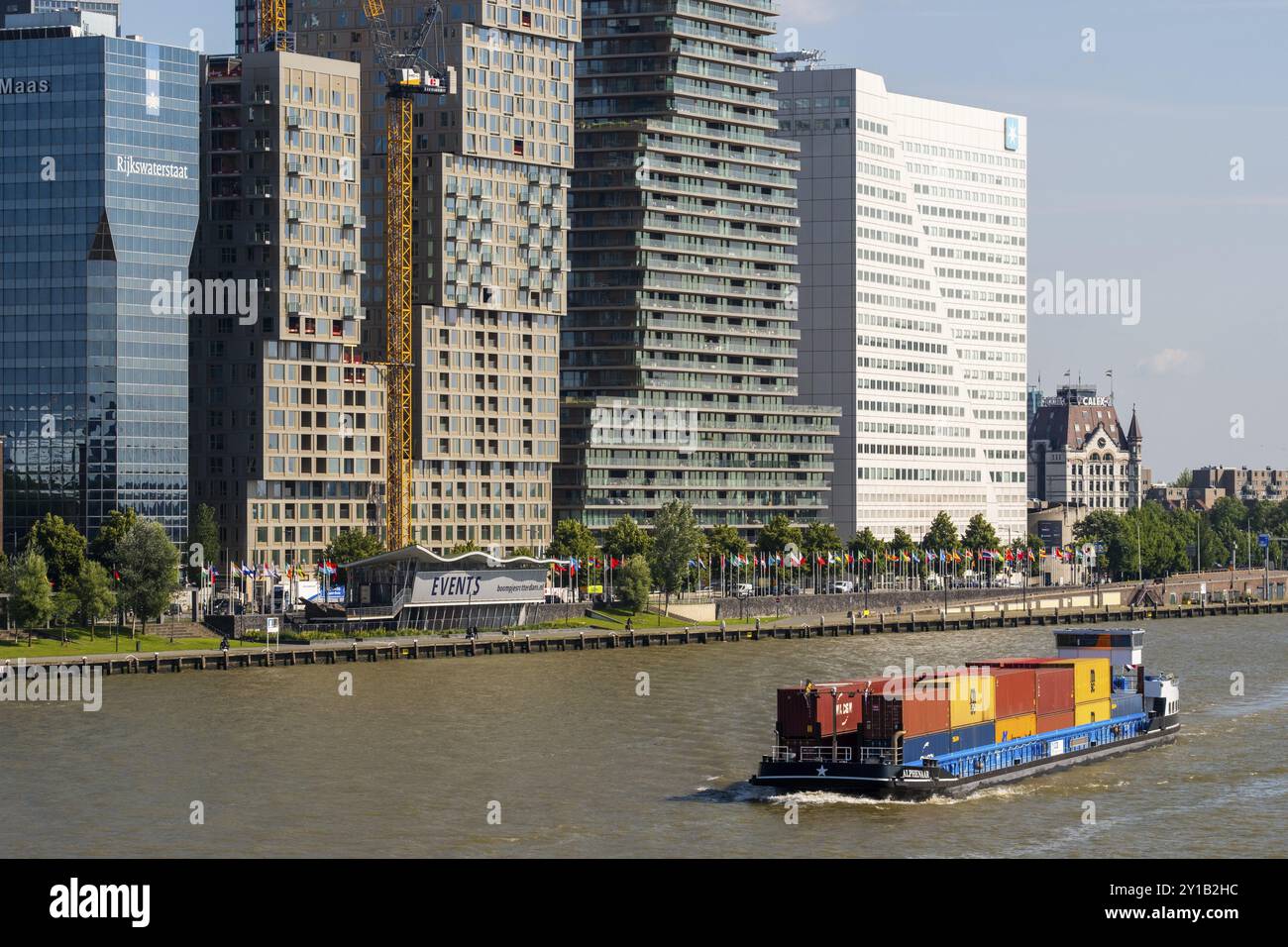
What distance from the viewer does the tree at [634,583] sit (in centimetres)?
19550

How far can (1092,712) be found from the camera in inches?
4102

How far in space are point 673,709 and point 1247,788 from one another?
1465 inches

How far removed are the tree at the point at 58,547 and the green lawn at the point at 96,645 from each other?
15380 mm

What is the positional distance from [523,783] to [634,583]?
108 m

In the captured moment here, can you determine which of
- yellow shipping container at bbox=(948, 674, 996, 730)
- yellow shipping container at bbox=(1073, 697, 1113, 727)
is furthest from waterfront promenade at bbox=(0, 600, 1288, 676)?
yellow shipping container at bbox=(948, 674, 996, 730)

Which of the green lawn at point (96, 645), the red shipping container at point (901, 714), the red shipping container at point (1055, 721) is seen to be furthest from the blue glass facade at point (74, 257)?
the red shipping container at point (901, 714)

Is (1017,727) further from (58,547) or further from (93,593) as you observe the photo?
(58,547)

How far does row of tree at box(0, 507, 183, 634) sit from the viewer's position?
5827 inches

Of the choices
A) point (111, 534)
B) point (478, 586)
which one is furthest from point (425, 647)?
point (111, 534)

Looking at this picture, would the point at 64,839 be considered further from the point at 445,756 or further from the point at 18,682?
the point at 18,682

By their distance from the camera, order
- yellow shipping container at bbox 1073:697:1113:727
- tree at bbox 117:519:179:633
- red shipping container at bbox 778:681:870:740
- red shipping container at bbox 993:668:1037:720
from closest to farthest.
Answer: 1. red shipping container at bbox 778:681:870:740
2. red shipping container at bbox 993:668:1037:720
3. yellow shipping container at bbox 1073:697:1113:727
4. tree at bbox 117:519:179:633

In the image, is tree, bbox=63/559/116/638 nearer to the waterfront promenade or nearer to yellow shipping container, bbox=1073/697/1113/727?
the waterfront promenade

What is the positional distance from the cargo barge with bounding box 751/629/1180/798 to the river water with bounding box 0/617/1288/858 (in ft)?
3.65

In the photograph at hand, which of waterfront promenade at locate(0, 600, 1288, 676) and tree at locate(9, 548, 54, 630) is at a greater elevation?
tree at locate(9, 548, 54, 630)
